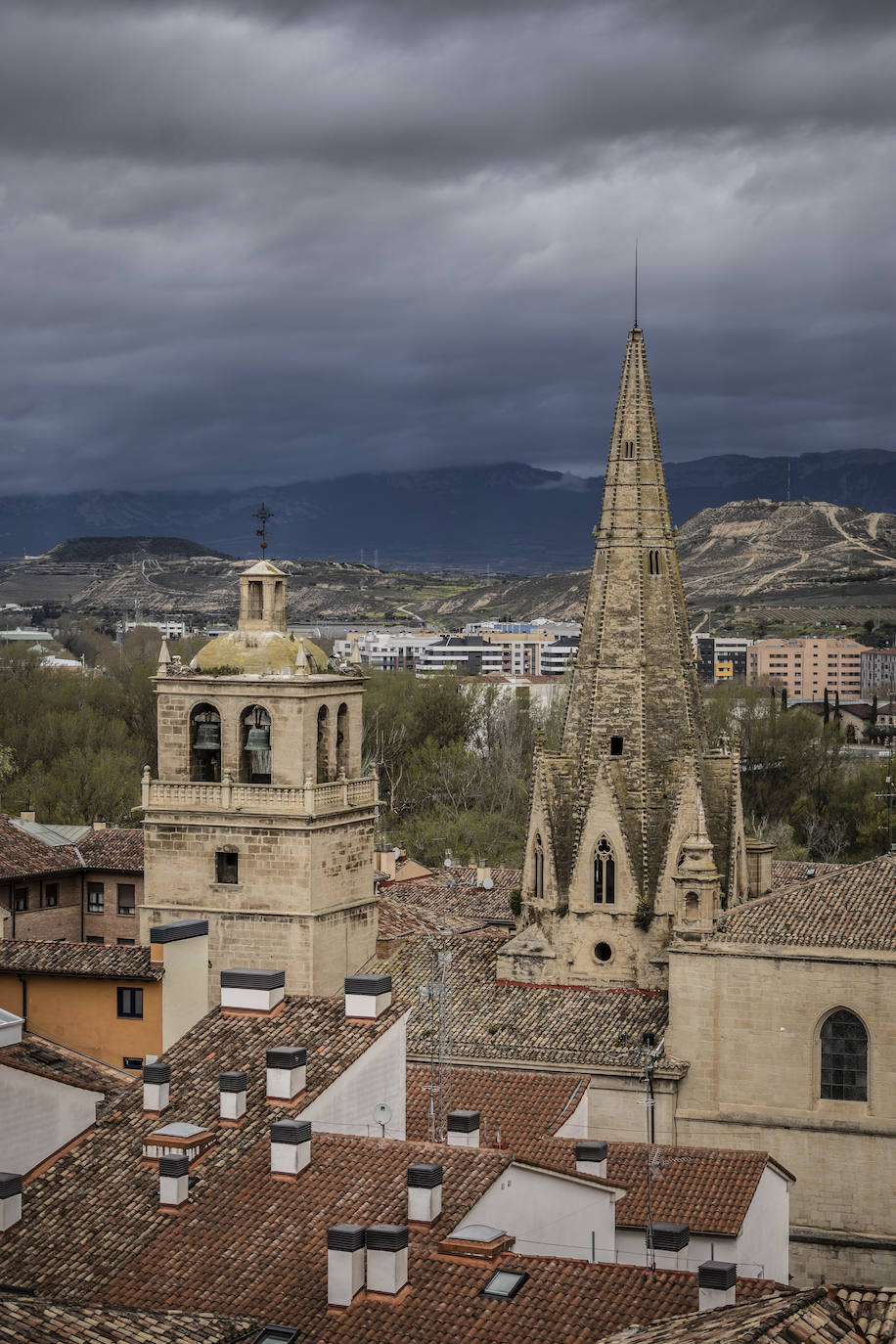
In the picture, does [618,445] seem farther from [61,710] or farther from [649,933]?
[61,710]

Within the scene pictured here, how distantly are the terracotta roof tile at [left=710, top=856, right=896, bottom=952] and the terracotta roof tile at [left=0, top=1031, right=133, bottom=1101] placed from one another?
11.2 meters

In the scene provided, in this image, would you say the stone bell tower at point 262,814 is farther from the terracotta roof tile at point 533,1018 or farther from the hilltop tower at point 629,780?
the hilltop tower at point 629,780

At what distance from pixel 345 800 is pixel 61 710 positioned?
200ft

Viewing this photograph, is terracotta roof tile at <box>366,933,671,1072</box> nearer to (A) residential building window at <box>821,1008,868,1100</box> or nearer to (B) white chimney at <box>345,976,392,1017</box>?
(A) residential building window at <box>821,1008,868,1100</box>

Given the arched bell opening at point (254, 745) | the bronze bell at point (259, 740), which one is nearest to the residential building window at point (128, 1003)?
the arched bell opening at point (254, 745)

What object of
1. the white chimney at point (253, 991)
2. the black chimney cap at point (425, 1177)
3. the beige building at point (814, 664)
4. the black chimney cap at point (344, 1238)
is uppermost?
the beige building at point (814, 664)

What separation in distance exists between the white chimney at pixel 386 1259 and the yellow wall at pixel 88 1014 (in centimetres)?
1527

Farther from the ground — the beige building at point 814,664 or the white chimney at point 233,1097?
the beige building at point 814,664

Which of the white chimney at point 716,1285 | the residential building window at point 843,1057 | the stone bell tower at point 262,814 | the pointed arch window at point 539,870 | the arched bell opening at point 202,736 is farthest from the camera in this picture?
the pointed arch window at point 539,870

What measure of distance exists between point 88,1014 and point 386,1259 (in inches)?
667

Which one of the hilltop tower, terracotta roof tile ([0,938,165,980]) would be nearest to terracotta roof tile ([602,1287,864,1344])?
the hilltop tower

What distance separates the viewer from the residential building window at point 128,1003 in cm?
3631

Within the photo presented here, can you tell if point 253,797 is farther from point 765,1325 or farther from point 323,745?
point 765,1325

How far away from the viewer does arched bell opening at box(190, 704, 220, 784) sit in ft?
128
